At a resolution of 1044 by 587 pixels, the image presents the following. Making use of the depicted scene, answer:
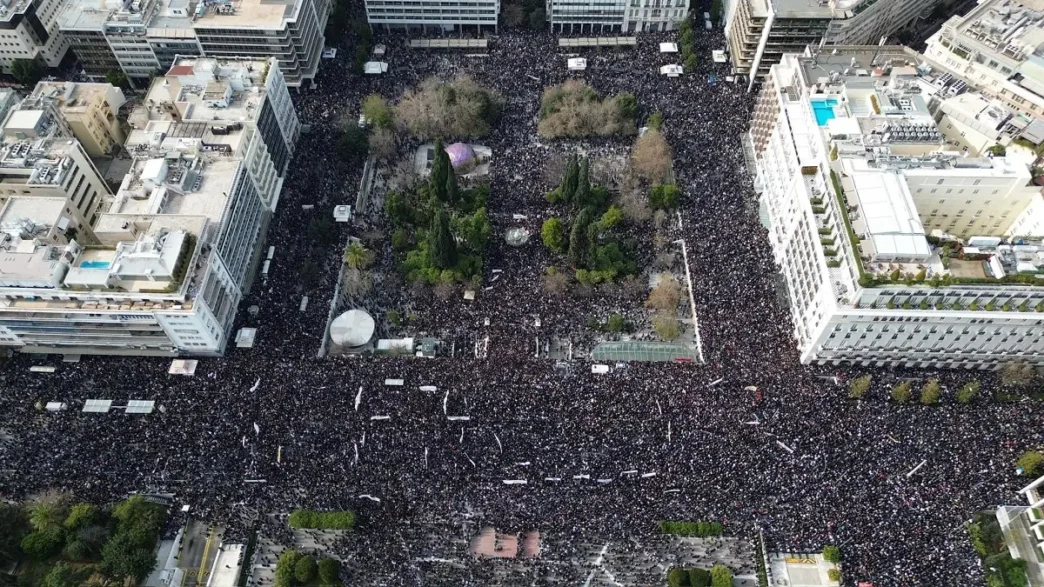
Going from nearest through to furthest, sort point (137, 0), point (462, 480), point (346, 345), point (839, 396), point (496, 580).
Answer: point (496, 580), point (462, 480), point (839, 396), point (346, 345), point (137, 0)

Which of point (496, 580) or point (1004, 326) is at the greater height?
point (1004, 326)

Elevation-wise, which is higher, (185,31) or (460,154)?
(185,31)

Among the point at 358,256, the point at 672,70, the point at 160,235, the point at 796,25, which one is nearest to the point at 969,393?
the point at 796,25

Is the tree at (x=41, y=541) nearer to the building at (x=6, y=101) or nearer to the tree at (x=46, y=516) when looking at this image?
the tree at (x=46, y=516)

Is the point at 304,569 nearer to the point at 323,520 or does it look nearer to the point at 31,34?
the point at 323,520

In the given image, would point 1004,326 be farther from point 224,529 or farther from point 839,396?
point 224,529

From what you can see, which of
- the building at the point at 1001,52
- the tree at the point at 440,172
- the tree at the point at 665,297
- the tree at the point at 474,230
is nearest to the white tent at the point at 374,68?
the tree at the point at 440,172

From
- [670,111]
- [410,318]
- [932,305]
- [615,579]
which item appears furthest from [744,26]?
[615,579]
